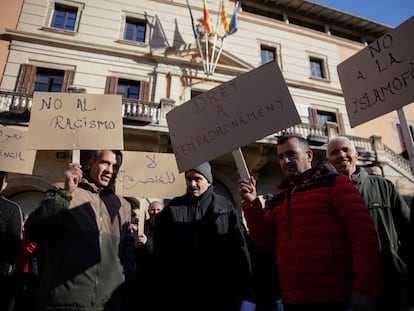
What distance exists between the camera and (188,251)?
2.01 m

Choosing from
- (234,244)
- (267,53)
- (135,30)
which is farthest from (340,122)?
(234,244)

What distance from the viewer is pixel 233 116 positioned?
218 centimetres

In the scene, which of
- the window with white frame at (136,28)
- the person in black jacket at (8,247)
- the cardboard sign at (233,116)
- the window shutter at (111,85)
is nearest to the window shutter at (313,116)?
the window with white frame at (136,28)

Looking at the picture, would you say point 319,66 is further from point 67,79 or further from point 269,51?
point 67,79

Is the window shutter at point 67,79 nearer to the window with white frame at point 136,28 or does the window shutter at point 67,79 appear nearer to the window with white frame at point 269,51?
the window with white frame at point 136,28

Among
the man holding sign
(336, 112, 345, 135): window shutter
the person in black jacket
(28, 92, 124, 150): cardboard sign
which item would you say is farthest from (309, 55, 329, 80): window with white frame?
the person in black jacket

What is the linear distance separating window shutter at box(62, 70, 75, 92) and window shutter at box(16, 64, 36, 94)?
1.03 m

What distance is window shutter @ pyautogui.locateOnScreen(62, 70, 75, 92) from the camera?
9828mm

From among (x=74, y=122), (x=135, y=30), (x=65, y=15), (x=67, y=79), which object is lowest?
(x=74, y=122)

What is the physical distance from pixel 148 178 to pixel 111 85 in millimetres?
7569

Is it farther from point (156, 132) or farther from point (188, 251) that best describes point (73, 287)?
point (156, 132)

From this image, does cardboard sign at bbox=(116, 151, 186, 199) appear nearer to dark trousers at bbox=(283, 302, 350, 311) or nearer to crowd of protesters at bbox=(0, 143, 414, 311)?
crowd of protesters at bbox=(0, 143, 414, 311)

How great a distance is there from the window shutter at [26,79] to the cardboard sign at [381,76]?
10349 millimetres

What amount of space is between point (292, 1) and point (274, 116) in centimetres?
1541
